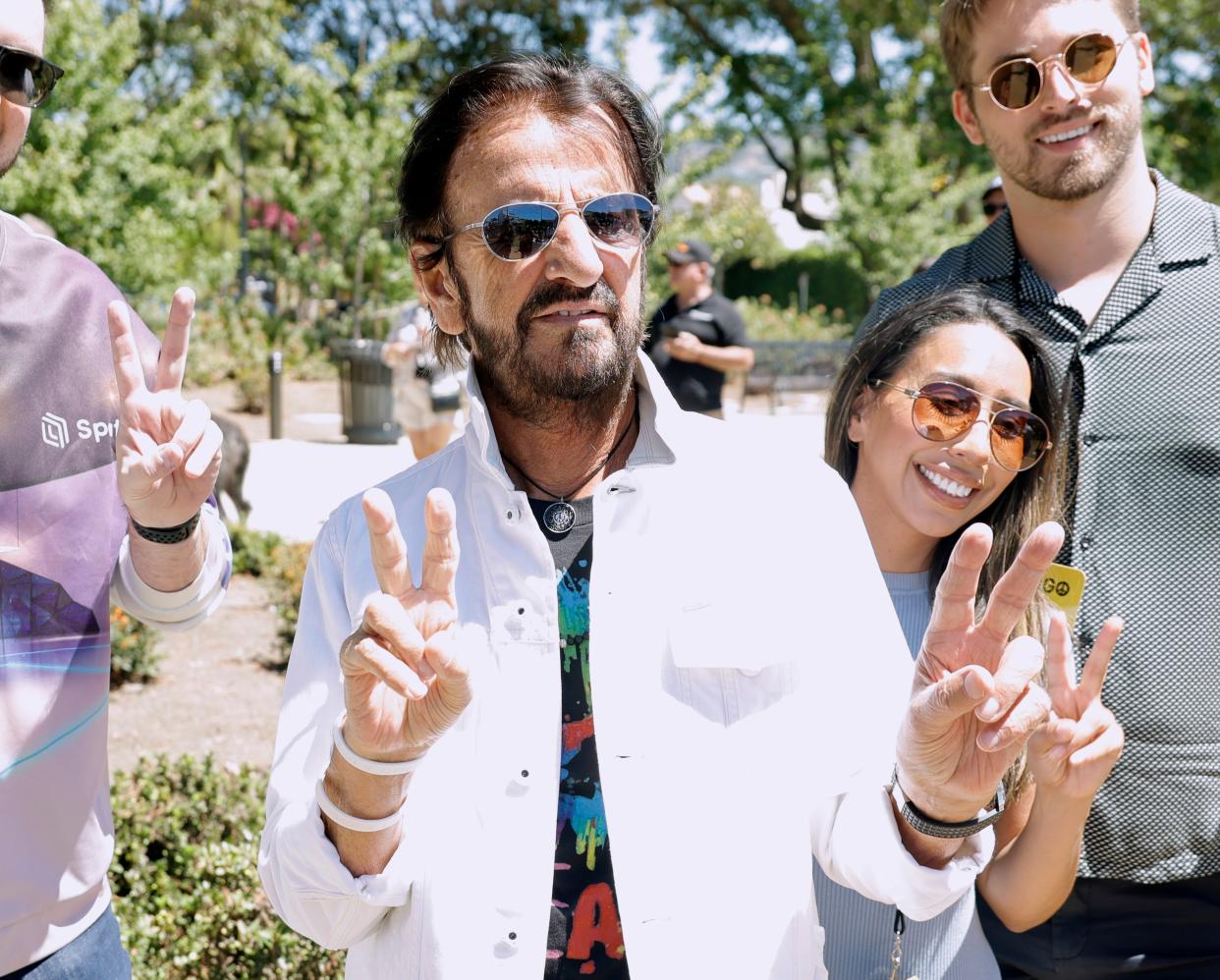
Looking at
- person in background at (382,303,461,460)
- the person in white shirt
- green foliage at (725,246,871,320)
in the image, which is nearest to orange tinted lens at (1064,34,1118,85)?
the person in white shirt

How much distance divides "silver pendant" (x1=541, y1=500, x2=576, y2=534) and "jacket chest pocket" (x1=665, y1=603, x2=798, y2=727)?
224 mm

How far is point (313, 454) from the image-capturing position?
46.0 feet

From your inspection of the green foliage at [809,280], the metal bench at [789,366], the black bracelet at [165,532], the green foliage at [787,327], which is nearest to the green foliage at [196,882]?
the black bracelet at [165,532]

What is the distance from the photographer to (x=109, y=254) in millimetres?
13969

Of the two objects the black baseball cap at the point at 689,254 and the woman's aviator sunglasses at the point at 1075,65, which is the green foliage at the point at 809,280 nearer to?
the black baseball cap at the point at 689,254

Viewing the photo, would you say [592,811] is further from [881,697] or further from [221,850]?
[221,850]

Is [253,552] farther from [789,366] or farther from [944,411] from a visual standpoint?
[789,366]

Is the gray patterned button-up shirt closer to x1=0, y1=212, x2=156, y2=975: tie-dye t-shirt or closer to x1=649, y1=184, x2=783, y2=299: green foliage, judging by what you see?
x1=0, y1=212, x2=156, y2=975: tie-dye t-shirt

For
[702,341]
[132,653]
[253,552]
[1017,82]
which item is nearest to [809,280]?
[702,341]

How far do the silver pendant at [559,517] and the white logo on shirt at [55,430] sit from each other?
2.61ft

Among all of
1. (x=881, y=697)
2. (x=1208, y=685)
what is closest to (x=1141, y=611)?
(x=1208, y=685)

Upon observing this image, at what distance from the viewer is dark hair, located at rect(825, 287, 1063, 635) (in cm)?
245

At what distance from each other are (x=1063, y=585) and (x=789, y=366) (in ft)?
58.2

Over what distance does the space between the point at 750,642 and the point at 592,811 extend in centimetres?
31
